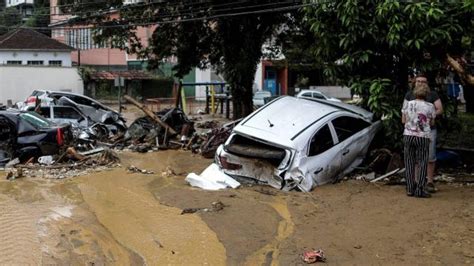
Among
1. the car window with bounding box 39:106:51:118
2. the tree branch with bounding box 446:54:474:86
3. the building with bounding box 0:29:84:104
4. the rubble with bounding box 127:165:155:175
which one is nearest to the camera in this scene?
the tree branch with bounding box 446:54:474:86

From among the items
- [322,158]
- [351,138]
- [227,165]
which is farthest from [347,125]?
[227,165]

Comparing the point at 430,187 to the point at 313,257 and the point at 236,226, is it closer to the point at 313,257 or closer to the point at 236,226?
the point at 236,226

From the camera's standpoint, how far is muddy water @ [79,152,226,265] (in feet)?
21.9

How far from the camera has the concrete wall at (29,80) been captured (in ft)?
133

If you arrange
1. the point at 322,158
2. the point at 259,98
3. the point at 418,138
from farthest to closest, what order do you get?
the point at 259,98 < the point at 322,158 < the point at 418,138

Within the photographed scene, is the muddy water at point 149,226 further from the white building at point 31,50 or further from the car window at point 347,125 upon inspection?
the white building at point 31,50

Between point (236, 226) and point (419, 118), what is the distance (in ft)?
10.9

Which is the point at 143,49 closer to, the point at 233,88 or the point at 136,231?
the point at 233,88

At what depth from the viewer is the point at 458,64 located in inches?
415

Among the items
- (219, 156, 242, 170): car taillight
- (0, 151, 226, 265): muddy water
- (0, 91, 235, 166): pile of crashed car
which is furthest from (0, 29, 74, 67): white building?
(219, 156, 242, 170): car taillight

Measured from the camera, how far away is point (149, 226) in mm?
8031

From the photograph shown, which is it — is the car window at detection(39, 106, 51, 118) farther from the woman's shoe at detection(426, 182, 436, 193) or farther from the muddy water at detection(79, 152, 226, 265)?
the woman's shoe at detection(426, 182, 436, 193)

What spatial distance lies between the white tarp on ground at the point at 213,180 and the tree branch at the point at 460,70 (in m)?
4.52

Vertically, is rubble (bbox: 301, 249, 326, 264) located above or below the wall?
below
